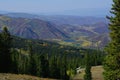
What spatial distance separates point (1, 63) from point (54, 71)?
6678cm

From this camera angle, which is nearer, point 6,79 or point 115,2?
point 115,2

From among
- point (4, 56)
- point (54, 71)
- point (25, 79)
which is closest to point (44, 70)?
point (54, 71)

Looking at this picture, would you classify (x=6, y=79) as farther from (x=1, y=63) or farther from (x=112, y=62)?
(x=1, y=63)

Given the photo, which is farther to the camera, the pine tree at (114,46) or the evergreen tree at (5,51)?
the evergreen tree at (5,51)

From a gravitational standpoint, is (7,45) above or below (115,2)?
below

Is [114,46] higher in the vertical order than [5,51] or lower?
higher


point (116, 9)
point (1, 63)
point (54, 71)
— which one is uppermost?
point (116, 9)

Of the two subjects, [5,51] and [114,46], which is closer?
[114,46]

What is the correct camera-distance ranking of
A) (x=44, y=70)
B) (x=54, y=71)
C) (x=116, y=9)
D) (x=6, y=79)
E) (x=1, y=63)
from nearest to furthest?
(x=116, y=9)
(x=6, y=79)
(x=1, y=63)
(x=44, y=70)
(x=54, y=71)

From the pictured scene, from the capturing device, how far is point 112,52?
137 ft

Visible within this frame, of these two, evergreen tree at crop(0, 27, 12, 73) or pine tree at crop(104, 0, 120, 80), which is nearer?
pine tree at crop(104, 0, 120, 80)

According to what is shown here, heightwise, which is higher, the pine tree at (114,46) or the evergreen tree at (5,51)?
the pine tree at (114,46)

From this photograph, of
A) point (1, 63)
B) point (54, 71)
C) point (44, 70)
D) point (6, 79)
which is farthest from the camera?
point (54, 71)

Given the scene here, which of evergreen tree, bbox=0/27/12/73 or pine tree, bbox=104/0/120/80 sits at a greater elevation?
pine tree, bbox=104/0/120/80
